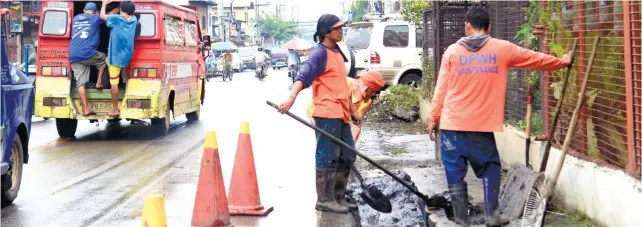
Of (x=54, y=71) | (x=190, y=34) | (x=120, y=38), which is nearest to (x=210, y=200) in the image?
(x=120, y=38)

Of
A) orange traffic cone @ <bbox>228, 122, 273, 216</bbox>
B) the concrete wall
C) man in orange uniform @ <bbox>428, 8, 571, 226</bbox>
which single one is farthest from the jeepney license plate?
man in orange uniform @ <bbox>428, 8, 571, 226</bbox>

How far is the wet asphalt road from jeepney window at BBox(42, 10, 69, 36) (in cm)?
178

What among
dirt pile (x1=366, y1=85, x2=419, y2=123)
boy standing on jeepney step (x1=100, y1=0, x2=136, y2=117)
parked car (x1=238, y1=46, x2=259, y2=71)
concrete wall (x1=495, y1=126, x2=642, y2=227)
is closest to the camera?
concrete wall (x1=495, y1=126, x2=642, y2=227)

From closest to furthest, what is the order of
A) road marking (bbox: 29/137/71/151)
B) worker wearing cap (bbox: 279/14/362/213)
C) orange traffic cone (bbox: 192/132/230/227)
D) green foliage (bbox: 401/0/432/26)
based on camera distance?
orange traffic cone (bbox: 192/132/230/227), worker wearing cap (bbox: 279/14/362/213), road marking (bbox: 29/137/71/151), green foliage (bbox: 401/0/432/26)

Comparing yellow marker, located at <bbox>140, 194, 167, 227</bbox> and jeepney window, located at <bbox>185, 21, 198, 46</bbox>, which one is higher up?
jeepney window, located at <bbox>185, 21, 198, 46</bbox>

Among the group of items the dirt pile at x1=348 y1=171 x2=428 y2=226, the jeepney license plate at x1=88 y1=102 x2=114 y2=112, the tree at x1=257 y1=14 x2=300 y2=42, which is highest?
the tree at x1=257 y1=14 x2=300 y2=42

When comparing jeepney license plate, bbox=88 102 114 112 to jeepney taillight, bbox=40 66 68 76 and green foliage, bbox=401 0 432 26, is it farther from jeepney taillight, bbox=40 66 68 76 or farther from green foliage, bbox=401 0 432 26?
green foliage, bbox=401 0 432 26

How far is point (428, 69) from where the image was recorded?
601 inches

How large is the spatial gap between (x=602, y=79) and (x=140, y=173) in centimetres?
583

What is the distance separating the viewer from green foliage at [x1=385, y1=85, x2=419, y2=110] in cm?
1639

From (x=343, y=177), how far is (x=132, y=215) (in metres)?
1.90

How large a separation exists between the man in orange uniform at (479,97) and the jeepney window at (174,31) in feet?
29.9

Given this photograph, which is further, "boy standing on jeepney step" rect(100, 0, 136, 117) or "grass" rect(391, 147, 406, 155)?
"boy standing on jeepney step" rect(100, 0, 136, 117)

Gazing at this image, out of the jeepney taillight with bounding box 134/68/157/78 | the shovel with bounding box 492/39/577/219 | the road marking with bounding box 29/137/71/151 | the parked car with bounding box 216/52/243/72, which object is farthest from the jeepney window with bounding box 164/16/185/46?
the parked car with bounding box 216/52/243/72
